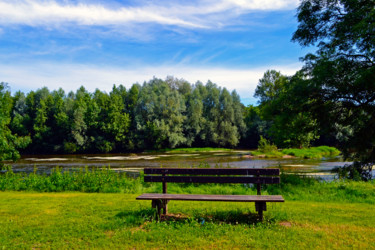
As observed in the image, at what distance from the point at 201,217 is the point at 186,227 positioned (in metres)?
0.73

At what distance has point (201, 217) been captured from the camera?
6551 millimetres

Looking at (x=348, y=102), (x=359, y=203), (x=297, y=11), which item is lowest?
(x=359, y=203)

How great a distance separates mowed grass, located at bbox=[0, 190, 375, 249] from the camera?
5.12 m

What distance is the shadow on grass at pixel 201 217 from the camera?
248 inches

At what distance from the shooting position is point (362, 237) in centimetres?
530

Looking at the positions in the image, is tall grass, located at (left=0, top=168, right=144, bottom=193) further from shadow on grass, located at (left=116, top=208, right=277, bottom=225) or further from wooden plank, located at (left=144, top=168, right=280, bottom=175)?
wooden plank, located at (left=144, top=168, right=280, bottom=175)

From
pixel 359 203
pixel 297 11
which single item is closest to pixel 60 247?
pixel 359 203

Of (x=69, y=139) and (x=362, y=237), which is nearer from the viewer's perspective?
(x=362, y=237)

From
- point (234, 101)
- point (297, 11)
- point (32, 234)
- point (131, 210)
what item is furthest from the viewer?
point (234, 101)

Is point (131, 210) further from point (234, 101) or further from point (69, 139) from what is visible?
point (234, 101)

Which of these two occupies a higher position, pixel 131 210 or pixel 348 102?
pixel 348 102

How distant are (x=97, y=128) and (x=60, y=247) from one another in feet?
193

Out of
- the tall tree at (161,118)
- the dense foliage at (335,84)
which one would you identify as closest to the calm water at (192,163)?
the dense foliage at (335,84)

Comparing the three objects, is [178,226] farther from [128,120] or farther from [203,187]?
[128,120]
